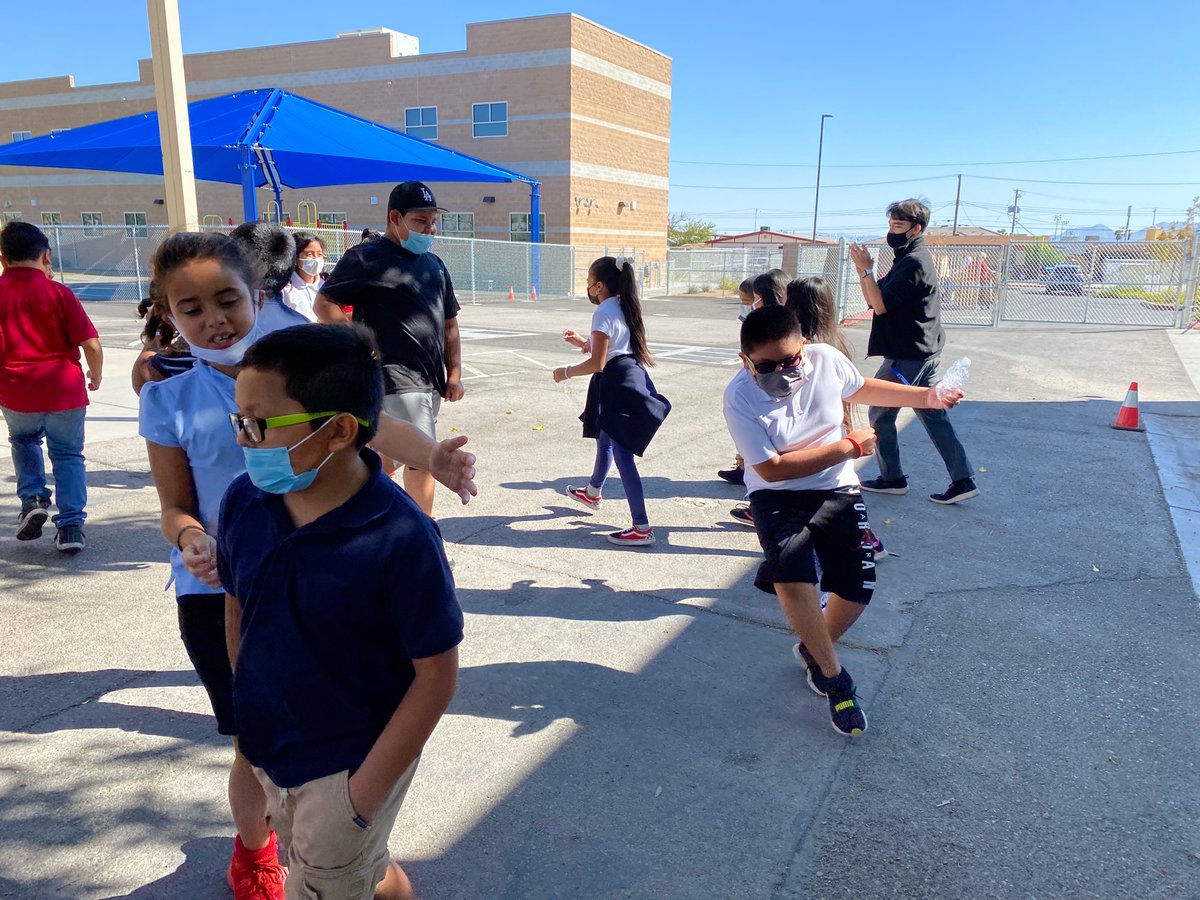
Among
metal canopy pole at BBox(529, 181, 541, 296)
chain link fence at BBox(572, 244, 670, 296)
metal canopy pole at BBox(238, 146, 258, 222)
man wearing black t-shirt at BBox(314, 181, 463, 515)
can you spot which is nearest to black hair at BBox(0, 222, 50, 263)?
man wearing black t-shirt at BBox(314, 181, 463, 515)

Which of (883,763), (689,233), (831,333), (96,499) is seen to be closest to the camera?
(883,763)

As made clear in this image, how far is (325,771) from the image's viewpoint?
64.3 inches

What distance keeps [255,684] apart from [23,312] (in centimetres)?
409

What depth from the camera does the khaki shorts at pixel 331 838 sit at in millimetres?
1608

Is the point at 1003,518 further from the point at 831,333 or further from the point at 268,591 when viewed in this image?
the point at 268,591

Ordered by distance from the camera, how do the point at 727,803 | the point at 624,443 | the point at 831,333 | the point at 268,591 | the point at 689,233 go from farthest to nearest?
the point at 689,233 → the point at 624,443 → the point at 831,333 → the point at 727,803 → the point at 268,591

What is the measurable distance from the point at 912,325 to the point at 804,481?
3.09 metres

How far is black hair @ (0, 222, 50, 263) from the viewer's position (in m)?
4.57

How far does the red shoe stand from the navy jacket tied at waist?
3146 millimetres

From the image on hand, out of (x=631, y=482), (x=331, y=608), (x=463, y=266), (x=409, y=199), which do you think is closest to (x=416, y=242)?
(x=409, y=199)

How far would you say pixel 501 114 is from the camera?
33.9 meters

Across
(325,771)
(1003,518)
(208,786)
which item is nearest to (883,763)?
(325,771)

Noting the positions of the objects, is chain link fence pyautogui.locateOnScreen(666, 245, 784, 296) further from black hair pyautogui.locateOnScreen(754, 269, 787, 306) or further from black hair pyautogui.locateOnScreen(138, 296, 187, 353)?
black hair pyautogui.locateOnScreen(138, 296, 187, 353)

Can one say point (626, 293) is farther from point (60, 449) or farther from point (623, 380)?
point (60, 449)
